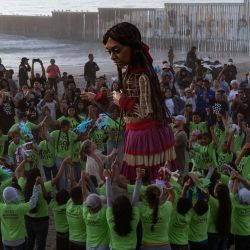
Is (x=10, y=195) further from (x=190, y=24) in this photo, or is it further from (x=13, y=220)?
(x=190, y=24)

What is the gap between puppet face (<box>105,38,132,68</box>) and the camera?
569cm

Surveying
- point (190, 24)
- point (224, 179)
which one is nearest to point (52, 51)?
point (190, 24)

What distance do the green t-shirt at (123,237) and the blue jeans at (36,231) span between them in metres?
1.33

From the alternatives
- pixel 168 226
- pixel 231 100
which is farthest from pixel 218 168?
pixel 231 100

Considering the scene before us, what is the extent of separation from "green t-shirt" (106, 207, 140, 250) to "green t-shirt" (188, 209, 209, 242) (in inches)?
34.1

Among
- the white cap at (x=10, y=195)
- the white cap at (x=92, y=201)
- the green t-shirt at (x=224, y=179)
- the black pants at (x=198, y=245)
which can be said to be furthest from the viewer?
the green t-shirt at (x=224, y=179)

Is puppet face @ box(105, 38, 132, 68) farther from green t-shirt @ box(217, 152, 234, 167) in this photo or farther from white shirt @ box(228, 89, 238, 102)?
white shirt @ box(228, 89, 238, 102)

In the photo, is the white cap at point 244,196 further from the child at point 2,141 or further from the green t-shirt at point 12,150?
the child at point 2,141

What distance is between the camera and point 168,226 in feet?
22.4

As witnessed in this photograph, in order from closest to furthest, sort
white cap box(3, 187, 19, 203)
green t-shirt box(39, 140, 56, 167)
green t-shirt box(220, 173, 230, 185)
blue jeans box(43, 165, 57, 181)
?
white cap box(3, 187, 19, 203) → green t-shirt box(220, 173, 230, 185) → green t-shirt box(39, 140, 56, 167) → blue jeans box(43, 165, 57, 181)

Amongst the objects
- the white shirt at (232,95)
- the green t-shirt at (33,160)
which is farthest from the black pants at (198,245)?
the white shirt at (232,95)

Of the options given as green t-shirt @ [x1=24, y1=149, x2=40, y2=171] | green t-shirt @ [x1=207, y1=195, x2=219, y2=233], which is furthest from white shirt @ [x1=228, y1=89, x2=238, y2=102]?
green t-shirt @ [x1=207, y1=195, x2=219, y2=233]

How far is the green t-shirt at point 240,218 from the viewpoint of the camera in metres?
7.20

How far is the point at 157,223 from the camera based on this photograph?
656cm
